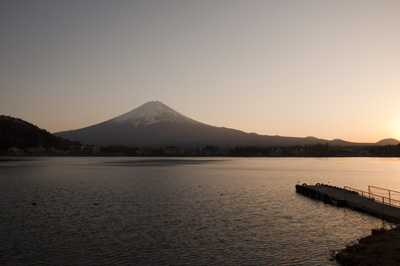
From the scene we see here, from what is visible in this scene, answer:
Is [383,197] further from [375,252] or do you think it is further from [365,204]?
[375,252]

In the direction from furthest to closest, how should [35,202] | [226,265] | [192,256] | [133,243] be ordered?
[35,202] < [133,243] < [192,256] < [226,265]

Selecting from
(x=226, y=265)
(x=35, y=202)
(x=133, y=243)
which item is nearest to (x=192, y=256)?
(x=226, y=265)

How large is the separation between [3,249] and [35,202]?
17.9m

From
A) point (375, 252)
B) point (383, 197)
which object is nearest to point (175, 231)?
point (375, 252)

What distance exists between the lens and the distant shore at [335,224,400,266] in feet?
45.4

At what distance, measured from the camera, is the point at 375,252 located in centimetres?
1489

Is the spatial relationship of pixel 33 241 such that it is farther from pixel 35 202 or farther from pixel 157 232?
pixel 35 202

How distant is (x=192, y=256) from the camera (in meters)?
16.6

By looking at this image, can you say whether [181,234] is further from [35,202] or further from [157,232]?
[35,202]

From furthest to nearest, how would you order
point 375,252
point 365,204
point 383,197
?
point 365,204
point 383,197
point 375,252

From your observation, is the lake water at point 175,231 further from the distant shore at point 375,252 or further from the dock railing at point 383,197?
the dock railing at point 383,197

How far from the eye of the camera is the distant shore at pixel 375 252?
13.8 m

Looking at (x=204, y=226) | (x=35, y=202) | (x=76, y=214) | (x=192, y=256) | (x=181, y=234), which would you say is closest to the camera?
(x=192, y=256)

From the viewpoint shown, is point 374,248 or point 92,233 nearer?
point 374,248
